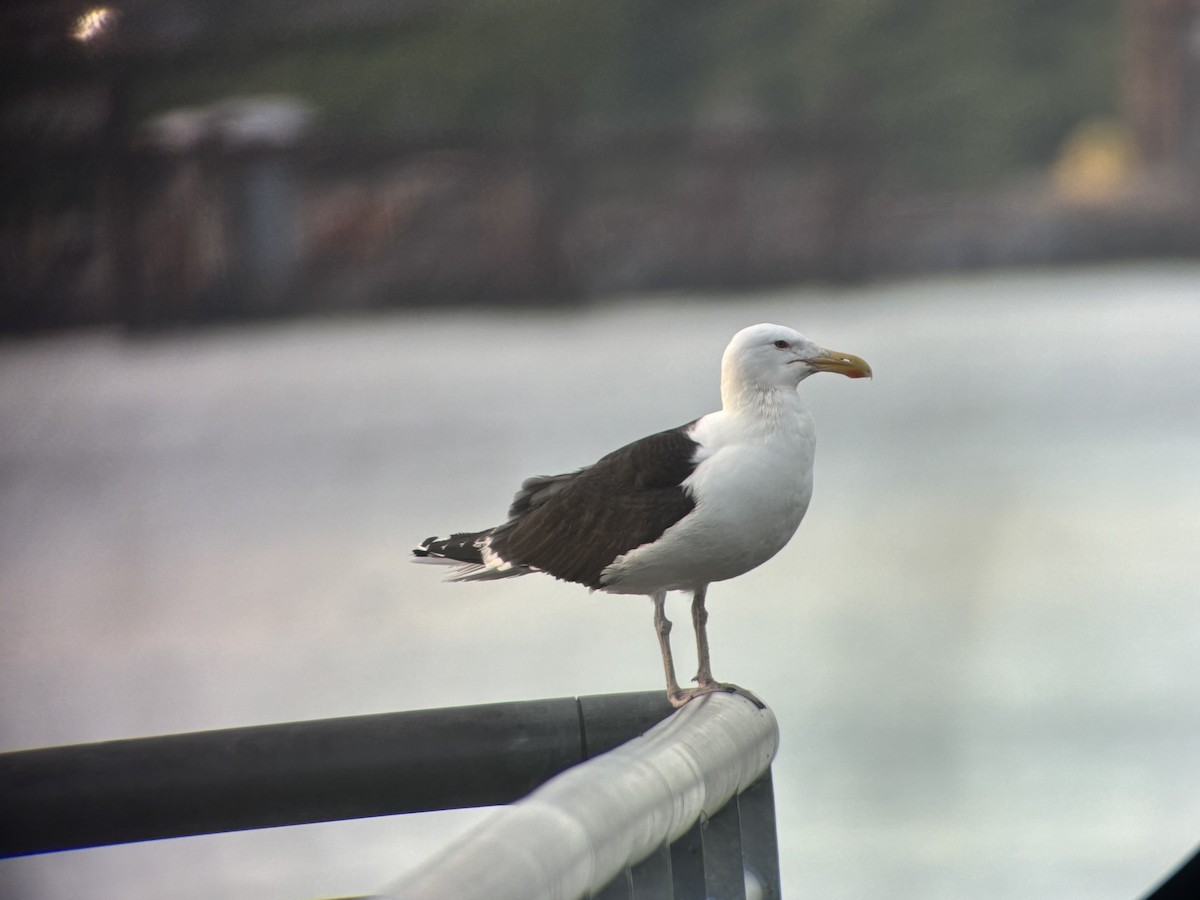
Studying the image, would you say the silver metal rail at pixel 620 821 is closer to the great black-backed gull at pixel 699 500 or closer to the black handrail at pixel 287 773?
the black handrail at pixel 287 773

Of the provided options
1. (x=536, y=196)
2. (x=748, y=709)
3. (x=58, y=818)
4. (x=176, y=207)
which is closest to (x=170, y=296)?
(x=176, y=207)

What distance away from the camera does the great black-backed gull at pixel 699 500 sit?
1.42m

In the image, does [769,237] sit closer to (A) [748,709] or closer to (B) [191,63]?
(B) [191,63]

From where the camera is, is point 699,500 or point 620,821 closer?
point 620,821

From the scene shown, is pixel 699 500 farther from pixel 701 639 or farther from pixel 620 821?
pixel 620 821

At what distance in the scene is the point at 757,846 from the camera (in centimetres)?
105

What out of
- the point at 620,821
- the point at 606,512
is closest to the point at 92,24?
the point at 606,512

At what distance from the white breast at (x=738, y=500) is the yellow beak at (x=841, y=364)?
2.0 inches

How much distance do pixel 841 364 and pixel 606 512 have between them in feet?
1.01

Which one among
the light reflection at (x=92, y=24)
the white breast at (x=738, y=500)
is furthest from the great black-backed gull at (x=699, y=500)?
the light reflection at (x=92, y=24)

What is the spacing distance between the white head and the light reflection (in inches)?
74.4

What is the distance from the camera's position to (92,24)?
2758 millimetres

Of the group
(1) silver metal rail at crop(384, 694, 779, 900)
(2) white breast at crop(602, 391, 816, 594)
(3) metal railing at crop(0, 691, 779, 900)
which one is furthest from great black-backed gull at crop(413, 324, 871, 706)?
(1) silver metal rail at crop(384, 694, 779, 900)

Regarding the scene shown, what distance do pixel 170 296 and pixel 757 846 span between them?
295 centimetres
